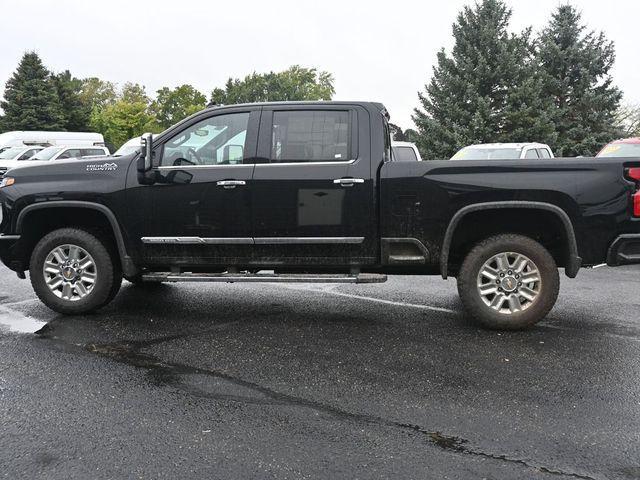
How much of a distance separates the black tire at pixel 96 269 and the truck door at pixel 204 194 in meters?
0.45

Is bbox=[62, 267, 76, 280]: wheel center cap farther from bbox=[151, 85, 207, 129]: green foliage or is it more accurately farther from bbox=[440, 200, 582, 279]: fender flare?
bbox=[151, 85, 207, 129]: green foliage

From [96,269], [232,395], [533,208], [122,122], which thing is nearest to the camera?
[232,395]

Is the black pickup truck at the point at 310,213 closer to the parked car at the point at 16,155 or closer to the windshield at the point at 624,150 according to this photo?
the windshield at the point at 624,150

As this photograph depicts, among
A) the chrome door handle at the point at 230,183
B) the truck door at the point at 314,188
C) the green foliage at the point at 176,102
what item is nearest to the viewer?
the truck door at the point at 314,188

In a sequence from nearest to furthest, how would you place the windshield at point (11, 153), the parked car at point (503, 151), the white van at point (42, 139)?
the parked car at point (503, 151), the windshield at point (11, 153), the white van at point (42, 139)

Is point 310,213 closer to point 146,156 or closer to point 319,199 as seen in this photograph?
point 319,199

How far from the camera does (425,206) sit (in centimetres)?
528

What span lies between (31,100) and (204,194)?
5778cm

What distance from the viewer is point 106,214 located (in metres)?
5.70

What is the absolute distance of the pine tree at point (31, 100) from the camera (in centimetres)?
5516

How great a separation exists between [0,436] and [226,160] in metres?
3.11

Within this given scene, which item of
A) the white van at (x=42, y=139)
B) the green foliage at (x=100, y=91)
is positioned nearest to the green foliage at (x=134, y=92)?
the green foliage at (x=100, y=91)

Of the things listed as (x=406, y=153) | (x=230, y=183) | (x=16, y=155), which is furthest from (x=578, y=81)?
(x=230, y=183)

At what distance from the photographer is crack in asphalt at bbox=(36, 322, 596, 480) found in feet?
10.2
